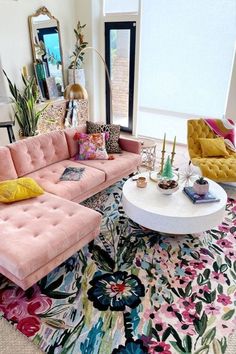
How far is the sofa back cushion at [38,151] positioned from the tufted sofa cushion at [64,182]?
0.08 m

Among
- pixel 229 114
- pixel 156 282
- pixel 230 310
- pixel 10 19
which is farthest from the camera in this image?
pixel 229 114

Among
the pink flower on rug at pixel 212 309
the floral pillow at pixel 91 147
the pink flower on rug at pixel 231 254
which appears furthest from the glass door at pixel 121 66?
the pink flower on rug at pixel 212 309

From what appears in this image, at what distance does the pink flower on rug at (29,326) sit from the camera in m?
1.80

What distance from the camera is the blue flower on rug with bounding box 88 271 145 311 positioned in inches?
78.5

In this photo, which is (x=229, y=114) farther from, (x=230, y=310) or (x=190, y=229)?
(x=230, y=310)

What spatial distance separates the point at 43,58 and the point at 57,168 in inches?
91.0

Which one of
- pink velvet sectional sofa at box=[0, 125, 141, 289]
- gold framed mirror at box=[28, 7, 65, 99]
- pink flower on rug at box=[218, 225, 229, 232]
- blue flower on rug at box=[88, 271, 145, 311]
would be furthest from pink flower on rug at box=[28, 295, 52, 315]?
gold framed mirror at box=[28, 7, 65, 99]

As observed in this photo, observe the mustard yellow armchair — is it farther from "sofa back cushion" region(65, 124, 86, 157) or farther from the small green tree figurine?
"sofa back cushion" region(65, 124, 86, 157)

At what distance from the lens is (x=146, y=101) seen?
17.4 ft

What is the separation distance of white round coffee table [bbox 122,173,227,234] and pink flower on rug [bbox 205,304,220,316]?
0.60 metres

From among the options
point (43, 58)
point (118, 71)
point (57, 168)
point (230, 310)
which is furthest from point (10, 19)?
point (230, 310)

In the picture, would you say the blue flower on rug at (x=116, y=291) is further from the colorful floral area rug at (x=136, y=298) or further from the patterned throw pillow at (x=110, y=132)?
the patterned throw pillow at (x=110, y=132)

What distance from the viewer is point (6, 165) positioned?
2.77 meters

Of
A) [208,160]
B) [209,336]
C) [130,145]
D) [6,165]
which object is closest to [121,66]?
[130,145]
